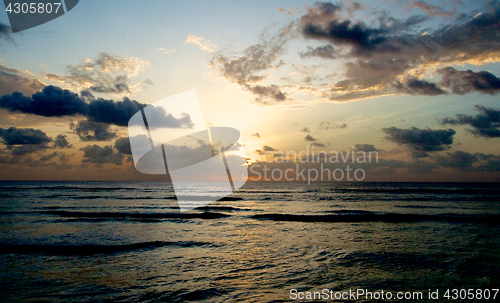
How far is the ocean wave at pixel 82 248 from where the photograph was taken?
13633 millimetres

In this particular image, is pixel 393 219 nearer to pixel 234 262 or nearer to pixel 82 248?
pixel 234 262

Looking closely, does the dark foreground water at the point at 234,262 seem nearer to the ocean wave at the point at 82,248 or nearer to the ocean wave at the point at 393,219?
the ocean wave at the point at 82,248

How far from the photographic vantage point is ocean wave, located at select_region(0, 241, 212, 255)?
44.7ft

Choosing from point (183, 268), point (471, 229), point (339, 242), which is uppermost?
point (183, 268)

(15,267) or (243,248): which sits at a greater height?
(15,267)

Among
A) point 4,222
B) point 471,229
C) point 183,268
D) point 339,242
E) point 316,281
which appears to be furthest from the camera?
point 4,222

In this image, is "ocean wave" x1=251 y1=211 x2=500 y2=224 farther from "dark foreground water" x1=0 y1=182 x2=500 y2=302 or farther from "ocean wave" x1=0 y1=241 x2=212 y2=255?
"ocean wave" x1=0 y1=241 x2=212 y2=255

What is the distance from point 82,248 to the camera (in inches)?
570

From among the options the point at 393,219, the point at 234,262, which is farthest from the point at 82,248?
the point at 393,219

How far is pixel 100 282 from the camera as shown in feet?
30.5

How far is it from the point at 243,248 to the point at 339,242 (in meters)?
6.11

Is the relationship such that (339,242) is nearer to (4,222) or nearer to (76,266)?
(76,266)

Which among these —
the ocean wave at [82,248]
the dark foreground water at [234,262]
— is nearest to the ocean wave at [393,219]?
the dark foreground water at [234,262]

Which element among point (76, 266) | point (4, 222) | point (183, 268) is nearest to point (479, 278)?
point (183, 268)
